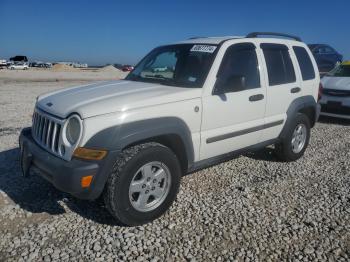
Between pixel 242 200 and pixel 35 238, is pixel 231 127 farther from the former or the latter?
pixel 35 238

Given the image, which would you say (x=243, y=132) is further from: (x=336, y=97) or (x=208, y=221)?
(x=336, y=97)

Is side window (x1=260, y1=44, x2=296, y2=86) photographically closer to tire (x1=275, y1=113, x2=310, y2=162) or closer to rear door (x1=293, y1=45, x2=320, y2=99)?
rear door (x1=293, y1=45, x2=320, y2=99)

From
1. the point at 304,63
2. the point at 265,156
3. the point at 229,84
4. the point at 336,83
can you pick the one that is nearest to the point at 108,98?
the point at 229,84

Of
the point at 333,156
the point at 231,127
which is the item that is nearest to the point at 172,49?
the point at 231,127

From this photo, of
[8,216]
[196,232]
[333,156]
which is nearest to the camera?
[196,232]

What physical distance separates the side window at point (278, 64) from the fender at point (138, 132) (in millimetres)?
1752

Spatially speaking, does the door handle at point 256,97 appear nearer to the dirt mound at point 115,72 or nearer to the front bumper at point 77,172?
the front bumper at point 77,172

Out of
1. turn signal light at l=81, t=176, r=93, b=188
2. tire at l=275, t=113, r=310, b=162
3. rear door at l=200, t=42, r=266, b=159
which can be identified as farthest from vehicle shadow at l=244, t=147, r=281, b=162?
turn signal light at l=81, t=176, r=93, b=188

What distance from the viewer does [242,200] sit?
4.14 m

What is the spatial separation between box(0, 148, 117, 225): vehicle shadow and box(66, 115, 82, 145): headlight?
0.66 m

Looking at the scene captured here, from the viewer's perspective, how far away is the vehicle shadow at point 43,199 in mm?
3762

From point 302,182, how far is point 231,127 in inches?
55.8

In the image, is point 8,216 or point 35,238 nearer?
point 35,238

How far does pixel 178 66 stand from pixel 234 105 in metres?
0.87
